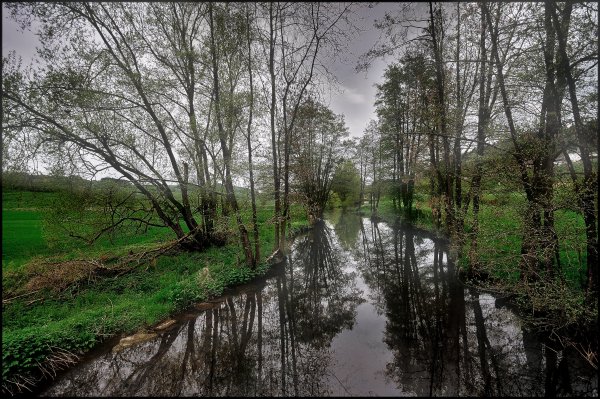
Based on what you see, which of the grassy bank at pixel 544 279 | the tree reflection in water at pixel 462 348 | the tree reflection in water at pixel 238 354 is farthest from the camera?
the grassy bank at pixel 544 279

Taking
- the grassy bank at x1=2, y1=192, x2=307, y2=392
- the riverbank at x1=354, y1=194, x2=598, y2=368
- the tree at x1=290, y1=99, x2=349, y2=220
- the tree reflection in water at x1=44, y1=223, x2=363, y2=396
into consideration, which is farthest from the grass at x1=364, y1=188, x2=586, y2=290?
the tree at x1=290, y1=99, x2=349, y2=220

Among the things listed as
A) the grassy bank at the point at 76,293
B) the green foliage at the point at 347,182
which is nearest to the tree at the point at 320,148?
the green foliage at the point at 347,182

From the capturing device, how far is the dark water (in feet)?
16.6

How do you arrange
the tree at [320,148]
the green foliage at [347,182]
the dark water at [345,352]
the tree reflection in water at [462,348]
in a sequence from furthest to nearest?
1. the green foliage at [347,182]
2. the tree at [320,148]
3. the dark water at [345,352]
4. the tree reflection in water at [462,348]

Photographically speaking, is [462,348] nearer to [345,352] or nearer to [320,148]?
[345,352]

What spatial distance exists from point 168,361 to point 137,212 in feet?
30.0

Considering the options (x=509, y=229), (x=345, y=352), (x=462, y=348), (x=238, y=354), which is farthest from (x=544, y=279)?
(x=238, y=354)

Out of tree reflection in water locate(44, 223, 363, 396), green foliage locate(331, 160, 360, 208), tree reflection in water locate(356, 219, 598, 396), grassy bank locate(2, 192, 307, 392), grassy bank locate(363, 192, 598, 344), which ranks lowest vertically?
tree reflection in water locate(44, 223, 363, 396)

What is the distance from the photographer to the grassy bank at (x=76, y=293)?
18.6 feet

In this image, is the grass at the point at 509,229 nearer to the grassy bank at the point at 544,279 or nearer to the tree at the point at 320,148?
the grassy bank at the point at 544,279

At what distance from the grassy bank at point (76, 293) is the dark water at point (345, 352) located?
651 millimetres

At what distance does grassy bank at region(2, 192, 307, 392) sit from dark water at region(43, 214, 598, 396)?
0.65 m

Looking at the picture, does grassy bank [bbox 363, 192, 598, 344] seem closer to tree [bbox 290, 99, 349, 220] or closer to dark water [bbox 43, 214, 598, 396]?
dark water [bbox 43, 214, 598, 396]

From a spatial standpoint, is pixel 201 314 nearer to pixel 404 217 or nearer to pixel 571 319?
pixel 571 319
